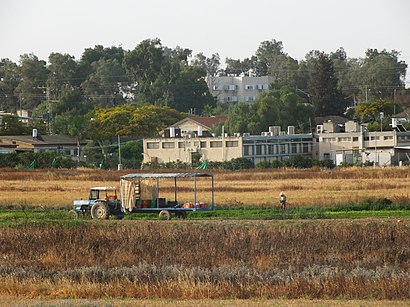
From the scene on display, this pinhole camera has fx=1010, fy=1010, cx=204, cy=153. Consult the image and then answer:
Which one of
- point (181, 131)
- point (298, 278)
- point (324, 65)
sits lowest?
point (298, 278)

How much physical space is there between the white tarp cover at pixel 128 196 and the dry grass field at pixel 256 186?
22.9ft

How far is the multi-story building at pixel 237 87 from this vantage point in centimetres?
17238

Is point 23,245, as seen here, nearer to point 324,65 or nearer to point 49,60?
point 324,65

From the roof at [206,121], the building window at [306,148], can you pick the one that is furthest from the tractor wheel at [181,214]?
the roof at [206,121]

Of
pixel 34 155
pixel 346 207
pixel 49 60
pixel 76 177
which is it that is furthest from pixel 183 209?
pixel 49 60

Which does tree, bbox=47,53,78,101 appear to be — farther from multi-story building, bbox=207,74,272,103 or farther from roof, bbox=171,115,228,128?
roof, bbox=171,115,228,128

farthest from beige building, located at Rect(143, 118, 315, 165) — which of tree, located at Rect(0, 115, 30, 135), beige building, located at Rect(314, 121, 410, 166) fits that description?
tree, located at Rect(0, 115, 30, 135)

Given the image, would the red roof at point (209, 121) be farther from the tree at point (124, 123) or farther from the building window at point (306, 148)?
the building window at point (306, 148)

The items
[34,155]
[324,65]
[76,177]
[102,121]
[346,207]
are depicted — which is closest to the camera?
[346,207]

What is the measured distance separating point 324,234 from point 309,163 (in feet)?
189

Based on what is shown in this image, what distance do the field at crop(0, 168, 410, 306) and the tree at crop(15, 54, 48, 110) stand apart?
116 metres

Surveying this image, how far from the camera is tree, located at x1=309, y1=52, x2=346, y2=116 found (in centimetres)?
13425

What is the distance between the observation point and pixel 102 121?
10950cm

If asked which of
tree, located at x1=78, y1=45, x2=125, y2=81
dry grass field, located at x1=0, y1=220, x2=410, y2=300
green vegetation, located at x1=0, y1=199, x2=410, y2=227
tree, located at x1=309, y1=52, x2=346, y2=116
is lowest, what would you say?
dry grass field, located at x1=0, y1=220, x2=410, y2=300
